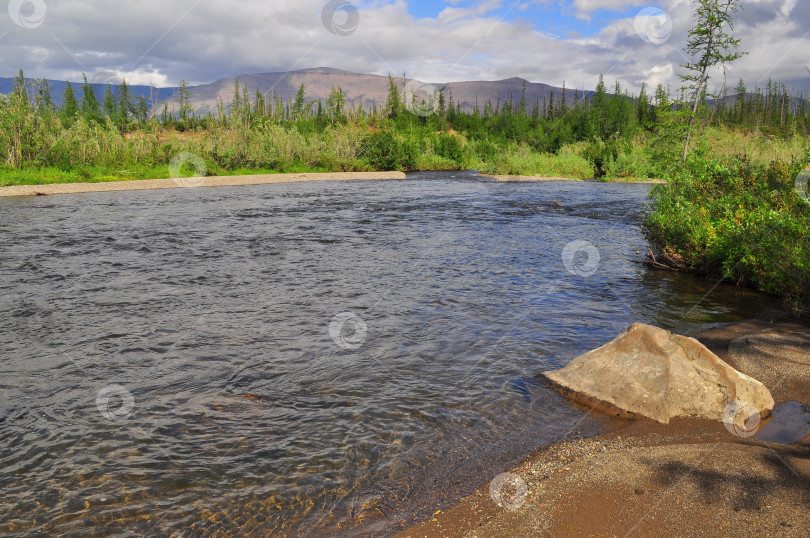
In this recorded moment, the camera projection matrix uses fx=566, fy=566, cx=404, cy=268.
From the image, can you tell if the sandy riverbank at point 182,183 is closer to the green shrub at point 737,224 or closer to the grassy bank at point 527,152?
the grassy bank at point 527,152

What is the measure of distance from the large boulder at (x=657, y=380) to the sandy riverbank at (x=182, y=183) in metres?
47.8

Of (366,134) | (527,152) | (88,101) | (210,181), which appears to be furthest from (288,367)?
(88,101)

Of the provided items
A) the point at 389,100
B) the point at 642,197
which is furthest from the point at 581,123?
A: the point at 642,197

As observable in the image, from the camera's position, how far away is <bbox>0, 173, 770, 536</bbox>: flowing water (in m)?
6.06

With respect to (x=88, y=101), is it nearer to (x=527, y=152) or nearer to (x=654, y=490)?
(x=527, y=152)

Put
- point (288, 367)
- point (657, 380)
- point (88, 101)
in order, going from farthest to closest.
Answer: point (88, 101) → point (288, 367) → point (657, 380)

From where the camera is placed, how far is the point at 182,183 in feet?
185

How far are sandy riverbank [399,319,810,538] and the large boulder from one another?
1.05 ft

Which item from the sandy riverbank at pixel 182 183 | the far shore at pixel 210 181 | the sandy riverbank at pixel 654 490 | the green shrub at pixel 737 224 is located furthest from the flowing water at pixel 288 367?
the far shore at pixel 210 181

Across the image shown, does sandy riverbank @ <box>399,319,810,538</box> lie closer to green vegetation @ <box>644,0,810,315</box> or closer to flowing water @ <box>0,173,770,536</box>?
flowing water @ <box>0,173,770,536</box>

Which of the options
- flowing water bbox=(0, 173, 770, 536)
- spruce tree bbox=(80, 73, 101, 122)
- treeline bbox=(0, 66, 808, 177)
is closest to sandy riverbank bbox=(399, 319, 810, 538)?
flowing water bbox=(0, 173, 770, 536)

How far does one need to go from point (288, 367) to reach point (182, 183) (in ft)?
170

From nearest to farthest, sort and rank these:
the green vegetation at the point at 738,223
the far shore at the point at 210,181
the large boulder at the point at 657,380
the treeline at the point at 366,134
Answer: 1. the large boulder at the point at 657,380
2. the green vegetation at the point at 738,223
3. the far shore at the point at 210,181
4. the treeline at the point at 366,134

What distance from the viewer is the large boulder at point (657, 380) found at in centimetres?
745
